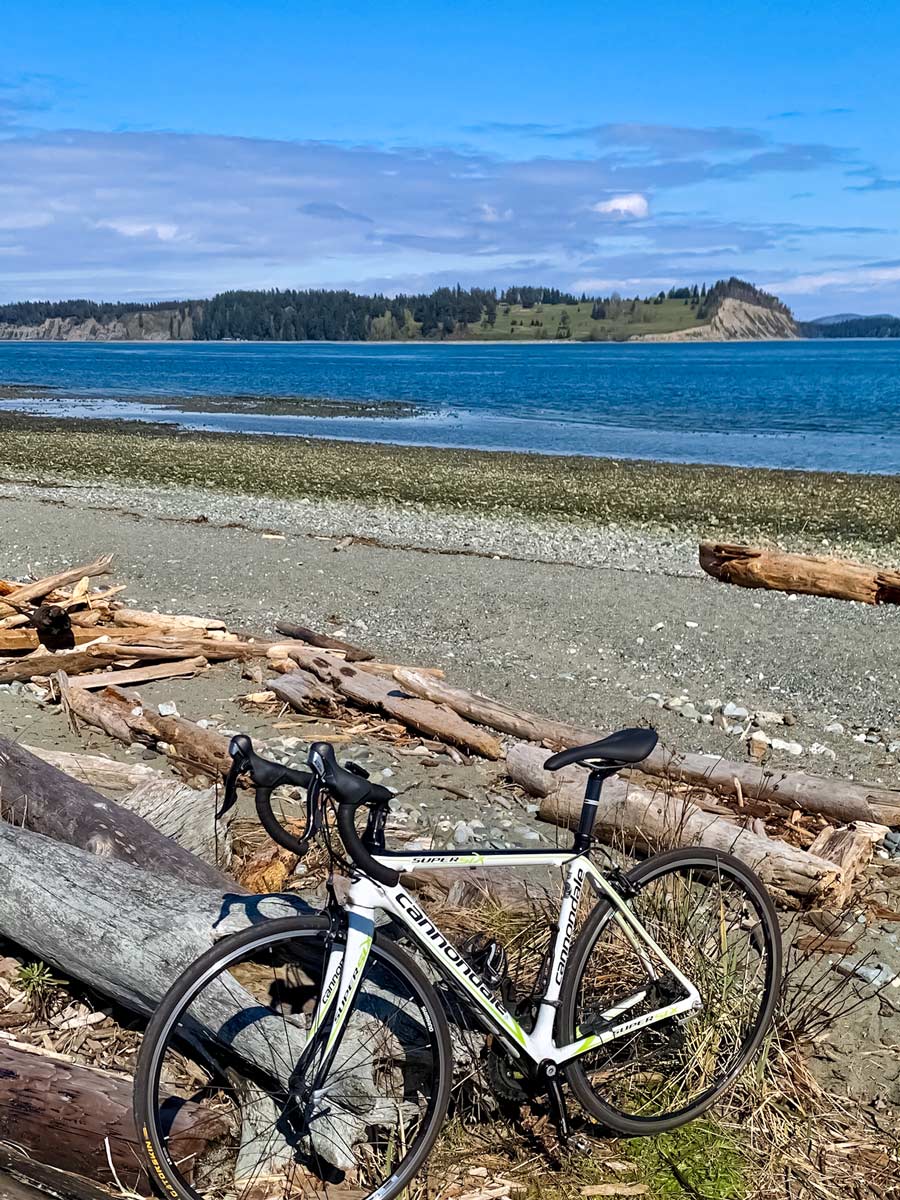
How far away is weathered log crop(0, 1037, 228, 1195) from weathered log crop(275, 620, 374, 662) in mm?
6669

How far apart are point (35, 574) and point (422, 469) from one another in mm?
20336

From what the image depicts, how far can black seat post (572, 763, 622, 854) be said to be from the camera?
3.94 metres

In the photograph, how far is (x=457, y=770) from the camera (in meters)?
8.30

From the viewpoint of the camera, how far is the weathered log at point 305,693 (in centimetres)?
939

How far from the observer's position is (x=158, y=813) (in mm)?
5688

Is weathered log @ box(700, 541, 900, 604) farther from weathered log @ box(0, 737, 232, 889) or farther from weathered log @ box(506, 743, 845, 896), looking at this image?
weathered log @ box(0, 737, 232, 889)

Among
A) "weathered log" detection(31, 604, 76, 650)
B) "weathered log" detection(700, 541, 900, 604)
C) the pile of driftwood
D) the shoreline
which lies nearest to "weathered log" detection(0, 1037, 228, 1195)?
the pile of driftwood

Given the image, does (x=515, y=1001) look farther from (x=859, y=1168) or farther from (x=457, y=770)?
(x=457, y=770)

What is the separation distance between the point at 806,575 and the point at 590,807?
1216 centimetres

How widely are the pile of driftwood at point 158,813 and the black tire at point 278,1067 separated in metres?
0.20

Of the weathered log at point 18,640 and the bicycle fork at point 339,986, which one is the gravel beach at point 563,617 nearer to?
the weathered log at point 18,640

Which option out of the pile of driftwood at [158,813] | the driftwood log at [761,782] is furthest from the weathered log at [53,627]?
the driftwood log at [761,782]

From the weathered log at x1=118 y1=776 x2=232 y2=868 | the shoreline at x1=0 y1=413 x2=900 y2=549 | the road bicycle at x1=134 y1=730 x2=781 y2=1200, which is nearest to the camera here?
the road bicycle at x1=134 y1=730 x2=781 y2=1200

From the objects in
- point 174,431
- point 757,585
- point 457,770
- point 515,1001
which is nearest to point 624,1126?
point 515,1001
